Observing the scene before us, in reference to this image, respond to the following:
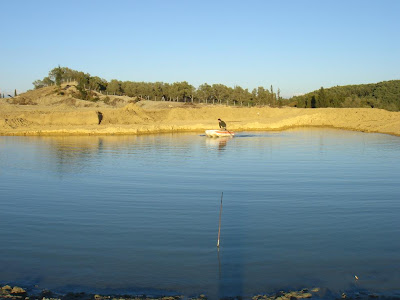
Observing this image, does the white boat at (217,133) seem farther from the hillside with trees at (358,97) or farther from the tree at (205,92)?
the tree at (205,92)

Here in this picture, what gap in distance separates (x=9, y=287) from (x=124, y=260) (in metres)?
2.13

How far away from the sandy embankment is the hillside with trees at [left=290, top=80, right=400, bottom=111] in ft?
60.7

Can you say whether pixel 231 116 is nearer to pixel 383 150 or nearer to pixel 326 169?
pixel 383 150

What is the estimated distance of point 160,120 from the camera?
63031 mm

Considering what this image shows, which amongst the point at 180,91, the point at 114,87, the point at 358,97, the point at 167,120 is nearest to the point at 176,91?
the point at 180,91

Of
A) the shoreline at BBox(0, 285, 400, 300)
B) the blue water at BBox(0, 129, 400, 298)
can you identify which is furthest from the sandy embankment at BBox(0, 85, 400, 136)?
the shoreline at BBox(0, 285, 400, 300)

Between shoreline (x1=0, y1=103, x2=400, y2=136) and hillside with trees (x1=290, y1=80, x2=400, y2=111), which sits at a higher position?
A: hillside with trees (x1=290, y1=80, x2=400, y2=111)

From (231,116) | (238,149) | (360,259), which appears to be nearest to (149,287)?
(360,259)

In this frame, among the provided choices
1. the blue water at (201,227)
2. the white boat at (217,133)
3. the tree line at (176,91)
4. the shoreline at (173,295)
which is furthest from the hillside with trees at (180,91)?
the shoreline at (173,295)

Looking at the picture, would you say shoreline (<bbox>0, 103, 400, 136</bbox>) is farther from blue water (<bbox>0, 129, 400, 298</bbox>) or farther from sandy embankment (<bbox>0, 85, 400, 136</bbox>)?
blue water (<bbox>0, 129, 400, 298</bbox>)

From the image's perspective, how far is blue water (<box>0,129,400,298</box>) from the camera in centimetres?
806

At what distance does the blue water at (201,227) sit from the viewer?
26.5 feet

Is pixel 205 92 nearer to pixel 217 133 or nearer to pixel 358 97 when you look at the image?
pixel 358 97

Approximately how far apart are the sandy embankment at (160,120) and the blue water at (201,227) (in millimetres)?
26053
